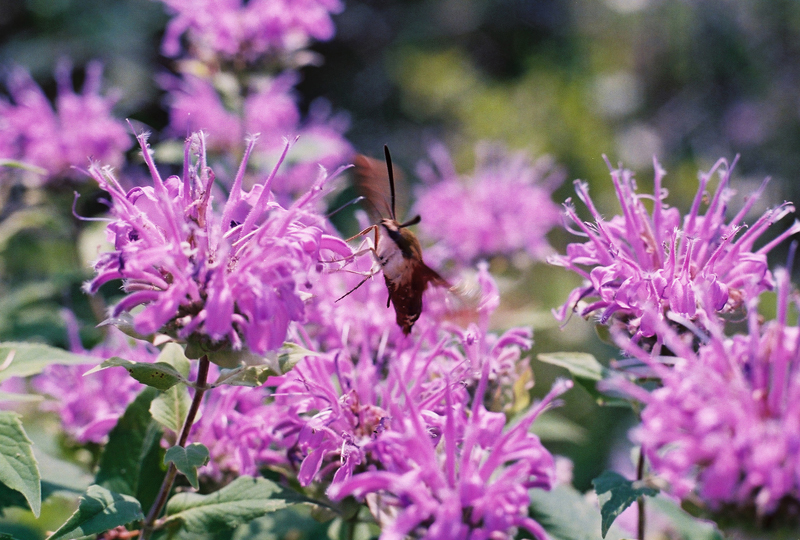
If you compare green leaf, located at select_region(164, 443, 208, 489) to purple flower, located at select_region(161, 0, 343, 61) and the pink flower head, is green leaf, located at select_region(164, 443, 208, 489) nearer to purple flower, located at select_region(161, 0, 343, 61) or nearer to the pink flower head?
the pink flower head

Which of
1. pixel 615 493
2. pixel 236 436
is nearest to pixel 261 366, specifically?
pixel 236 436

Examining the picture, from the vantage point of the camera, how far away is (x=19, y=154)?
2355mm

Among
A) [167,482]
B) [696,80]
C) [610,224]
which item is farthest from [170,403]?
[696,80]

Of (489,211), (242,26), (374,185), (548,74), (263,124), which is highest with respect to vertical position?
(548,74)

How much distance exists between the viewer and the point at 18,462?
1.04 meters

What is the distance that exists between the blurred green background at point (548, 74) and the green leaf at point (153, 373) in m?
3.24

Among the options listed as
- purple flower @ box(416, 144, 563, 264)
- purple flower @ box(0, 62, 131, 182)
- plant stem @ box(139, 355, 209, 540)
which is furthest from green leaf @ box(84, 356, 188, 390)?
purple flower @ box(416, 144, 563, 264)

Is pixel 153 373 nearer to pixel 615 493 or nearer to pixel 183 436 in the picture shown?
pixel 183 436

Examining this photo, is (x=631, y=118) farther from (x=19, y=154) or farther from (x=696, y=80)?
(x=19, y=154)

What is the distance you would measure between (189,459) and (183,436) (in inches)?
3.0

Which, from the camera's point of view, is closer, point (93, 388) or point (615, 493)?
point (615, 493)

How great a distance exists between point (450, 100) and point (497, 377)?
12.9ft

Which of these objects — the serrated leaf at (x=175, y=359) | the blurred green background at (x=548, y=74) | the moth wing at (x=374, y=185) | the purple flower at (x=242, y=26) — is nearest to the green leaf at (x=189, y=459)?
the serrated leaf at (x=175, y=359)

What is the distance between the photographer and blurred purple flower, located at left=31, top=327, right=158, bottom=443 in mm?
1521
